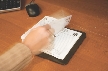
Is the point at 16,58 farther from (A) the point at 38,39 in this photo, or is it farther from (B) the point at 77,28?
(B) the point at 77,28

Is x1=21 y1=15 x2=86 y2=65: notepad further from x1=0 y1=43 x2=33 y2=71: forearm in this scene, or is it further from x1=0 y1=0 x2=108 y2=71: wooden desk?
x1=0 y1=43 x2=33 y2=71: forearm

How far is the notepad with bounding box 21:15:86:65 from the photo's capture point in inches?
36.2

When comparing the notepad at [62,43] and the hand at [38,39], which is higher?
the hand at [38,39]

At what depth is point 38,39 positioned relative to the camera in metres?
0.90

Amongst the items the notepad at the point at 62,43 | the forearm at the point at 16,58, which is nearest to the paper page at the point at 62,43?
the notepad at the point at 62,43

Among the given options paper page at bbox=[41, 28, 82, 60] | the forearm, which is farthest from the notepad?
the forearm

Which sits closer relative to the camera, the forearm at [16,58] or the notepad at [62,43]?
the forearm at [16,58]

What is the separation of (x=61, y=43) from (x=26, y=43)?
0.18 metres

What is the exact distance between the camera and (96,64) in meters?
0.90

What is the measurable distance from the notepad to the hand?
0.10ft

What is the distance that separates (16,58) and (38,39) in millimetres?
143

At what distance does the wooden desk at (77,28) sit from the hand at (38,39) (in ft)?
0.24

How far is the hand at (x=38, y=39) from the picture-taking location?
871 mm

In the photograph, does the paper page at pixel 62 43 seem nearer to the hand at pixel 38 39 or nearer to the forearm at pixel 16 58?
the hand at pixel 38 39
